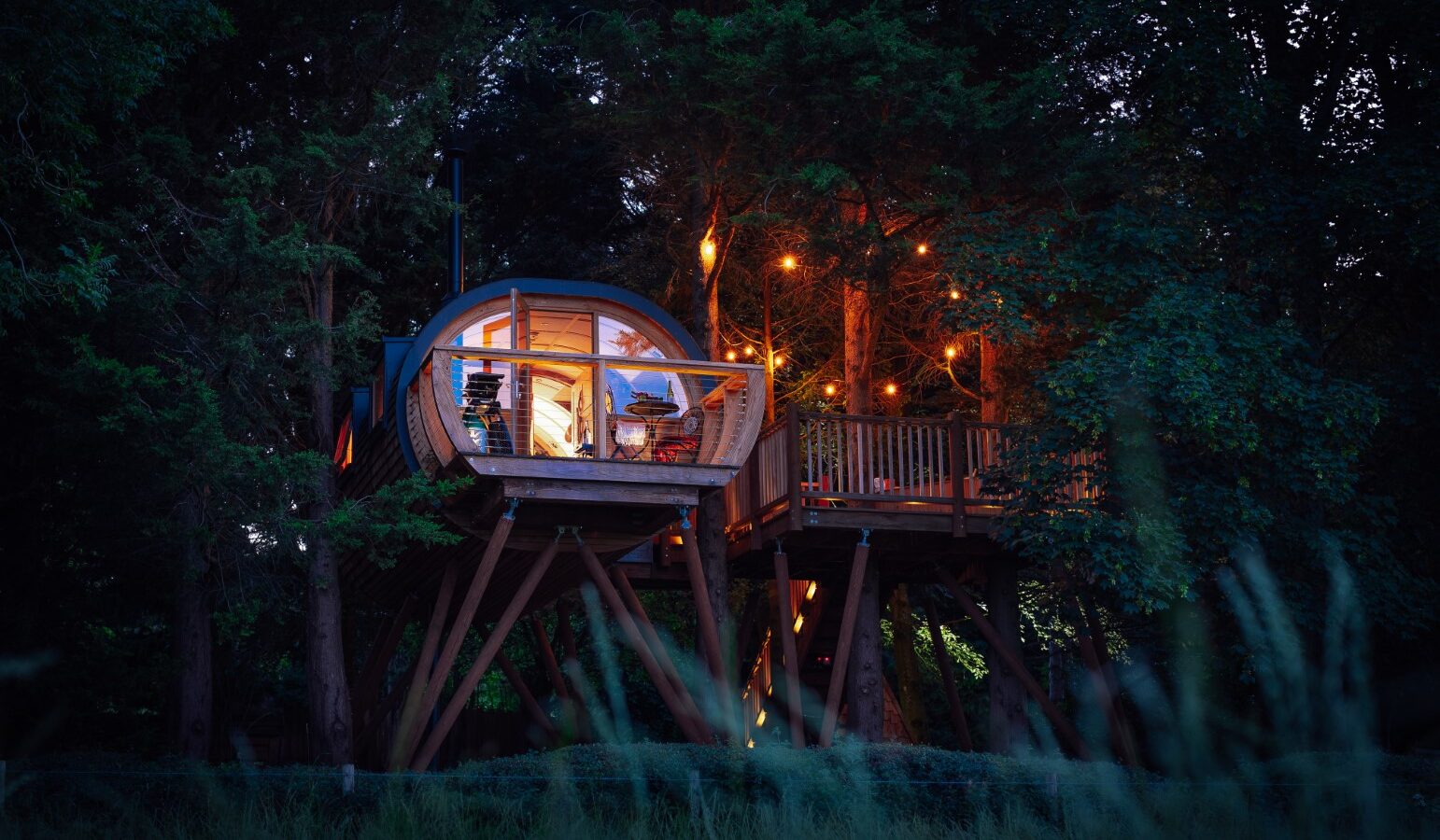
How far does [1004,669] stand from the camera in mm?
17188

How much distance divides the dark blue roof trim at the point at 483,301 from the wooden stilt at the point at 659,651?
258 cm

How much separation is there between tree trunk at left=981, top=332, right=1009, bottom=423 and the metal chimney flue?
6.43 m

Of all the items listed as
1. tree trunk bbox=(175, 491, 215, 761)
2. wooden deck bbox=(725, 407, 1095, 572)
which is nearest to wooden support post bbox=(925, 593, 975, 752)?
wooden deck bbox=(725, 407, 1095, 572)

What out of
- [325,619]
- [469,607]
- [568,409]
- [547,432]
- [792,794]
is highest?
[568,409]

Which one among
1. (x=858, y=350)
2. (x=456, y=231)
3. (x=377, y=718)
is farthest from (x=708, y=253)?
(x=377, y=718)

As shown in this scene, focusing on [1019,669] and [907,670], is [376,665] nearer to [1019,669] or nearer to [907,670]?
[907,670]

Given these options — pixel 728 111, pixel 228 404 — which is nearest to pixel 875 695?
pixel 728 111

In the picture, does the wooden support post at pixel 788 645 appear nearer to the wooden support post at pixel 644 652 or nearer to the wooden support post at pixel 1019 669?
the wooden support post at pixel 644 652

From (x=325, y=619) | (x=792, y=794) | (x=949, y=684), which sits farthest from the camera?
(x=949, y=684)

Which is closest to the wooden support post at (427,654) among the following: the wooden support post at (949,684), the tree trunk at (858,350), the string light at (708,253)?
the string light at (708,253)

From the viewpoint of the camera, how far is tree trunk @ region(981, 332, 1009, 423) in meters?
18.3

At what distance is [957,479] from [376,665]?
8.04 metres

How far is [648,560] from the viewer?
17891 mm

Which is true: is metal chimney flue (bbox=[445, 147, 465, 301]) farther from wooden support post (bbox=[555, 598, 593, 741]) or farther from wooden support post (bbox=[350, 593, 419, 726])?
wooden support post (bbox=[555, 598, 593, 741])
